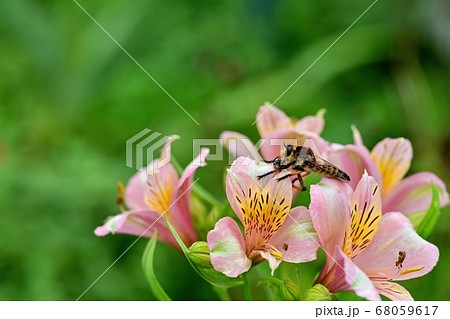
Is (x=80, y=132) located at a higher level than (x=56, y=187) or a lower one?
higher

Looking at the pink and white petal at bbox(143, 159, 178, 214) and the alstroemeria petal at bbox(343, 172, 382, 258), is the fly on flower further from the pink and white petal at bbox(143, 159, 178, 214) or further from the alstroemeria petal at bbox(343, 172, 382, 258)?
the pink and white petal at bbox(143, 159, 178, 214)

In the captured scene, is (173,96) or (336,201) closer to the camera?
(336,201)

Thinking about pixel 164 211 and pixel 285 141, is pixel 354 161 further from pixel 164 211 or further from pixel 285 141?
pixel 164 211

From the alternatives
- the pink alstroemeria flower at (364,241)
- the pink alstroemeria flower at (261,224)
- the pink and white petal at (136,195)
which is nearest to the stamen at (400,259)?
the pink alstroemeria flower at (364,241)

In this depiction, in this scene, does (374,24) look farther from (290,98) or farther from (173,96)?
(173,96)

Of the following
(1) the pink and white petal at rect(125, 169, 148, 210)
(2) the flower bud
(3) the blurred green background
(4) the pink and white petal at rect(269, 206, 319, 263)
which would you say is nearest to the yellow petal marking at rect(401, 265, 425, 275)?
(4) the pink and white petal at rect(269, 206, 319, 263)
